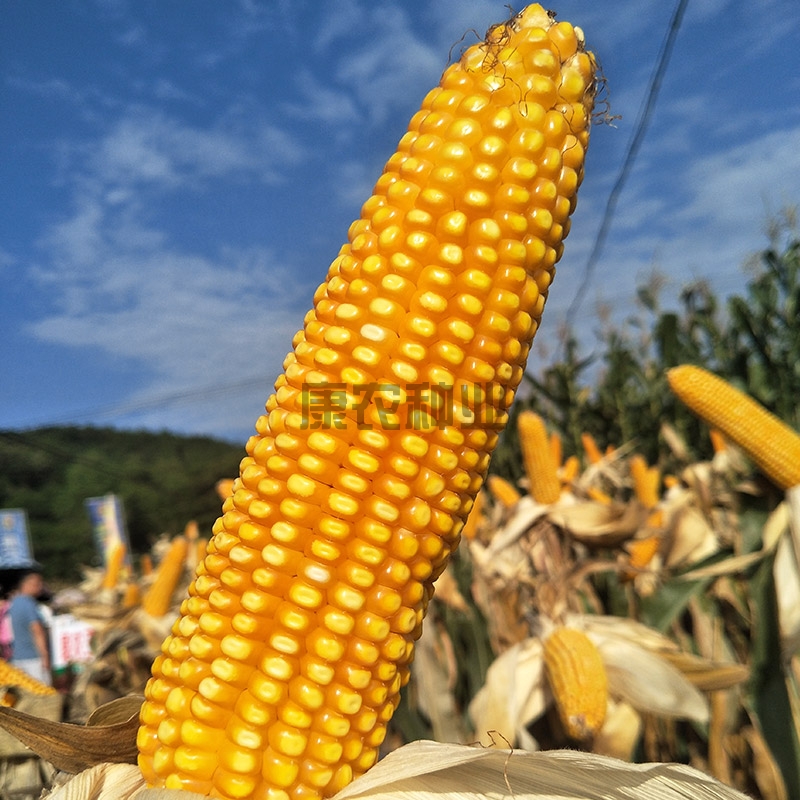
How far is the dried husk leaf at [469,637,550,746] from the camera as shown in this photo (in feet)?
8.74

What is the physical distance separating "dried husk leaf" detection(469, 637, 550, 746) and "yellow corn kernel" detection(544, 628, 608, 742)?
9 centimetres

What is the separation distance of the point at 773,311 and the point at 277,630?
381 inches

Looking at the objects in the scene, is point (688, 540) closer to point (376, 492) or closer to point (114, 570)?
point (376, 492)

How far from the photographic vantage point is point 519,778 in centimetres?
97

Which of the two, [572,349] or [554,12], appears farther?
[572,349]

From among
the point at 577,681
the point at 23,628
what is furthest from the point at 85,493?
the point at 577,681

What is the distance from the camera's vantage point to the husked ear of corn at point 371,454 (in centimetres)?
93

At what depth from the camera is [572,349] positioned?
1202 cm

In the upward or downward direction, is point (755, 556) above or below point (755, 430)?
below

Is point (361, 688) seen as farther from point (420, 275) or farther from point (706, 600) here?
point (706, 600)

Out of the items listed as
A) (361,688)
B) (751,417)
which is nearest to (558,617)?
(751,417)

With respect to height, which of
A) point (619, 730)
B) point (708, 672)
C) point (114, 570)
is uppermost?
point (114, 570)

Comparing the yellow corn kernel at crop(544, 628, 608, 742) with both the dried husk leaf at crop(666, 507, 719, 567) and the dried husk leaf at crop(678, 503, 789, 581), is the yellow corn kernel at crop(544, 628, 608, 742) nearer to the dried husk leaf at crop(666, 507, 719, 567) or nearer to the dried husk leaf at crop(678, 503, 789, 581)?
the dried husk leaf at crop(678, 503, 789, 581)

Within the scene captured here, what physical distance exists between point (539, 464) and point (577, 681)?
2.01 meters
